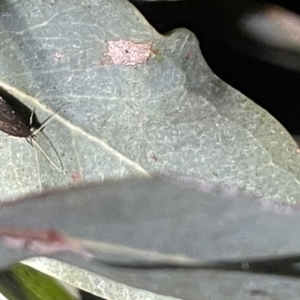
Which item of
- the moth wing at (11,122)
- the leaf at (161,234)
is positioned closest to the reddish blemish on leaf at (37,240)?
the leaf at (161,234)

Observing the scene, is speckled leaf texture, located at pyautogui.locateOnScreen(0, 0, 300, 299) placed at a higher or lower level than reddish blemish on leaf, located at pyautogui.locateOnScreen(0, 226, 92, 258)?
higher

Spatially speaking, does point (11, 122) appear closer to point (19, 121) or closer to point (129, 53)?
point (19, 121)

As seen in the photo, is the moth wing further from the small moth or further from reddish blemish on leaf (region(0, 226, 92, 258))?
reddish blemish on leaf (region(0, 226, 92, 258))

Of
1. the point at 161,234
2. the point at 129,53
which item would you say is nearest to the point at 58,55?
the point at 129,53

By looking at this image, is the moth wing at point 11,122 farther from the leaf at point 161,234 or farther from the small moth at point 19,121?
the leaf at point 161,234

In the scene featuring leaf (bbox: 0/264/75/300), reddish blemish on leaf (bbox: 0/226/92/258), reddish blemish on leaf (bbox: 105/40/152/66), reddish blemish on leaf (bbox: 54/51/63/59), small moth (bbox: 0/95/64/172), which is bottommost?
leaf (bbox: 0/264/75/300)

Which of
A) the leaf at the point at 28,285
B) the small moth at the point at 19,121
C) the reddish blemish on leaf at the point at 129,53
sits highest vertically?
the reddish blemish on leaf at the point at 129,53

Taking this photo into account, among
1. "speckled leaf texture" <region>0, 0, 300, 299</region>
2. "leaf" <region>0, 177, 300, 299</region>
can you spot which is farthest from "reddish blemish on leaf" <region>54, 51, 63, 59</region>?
"leaf" <region>0, 177, 300, 299</region>
